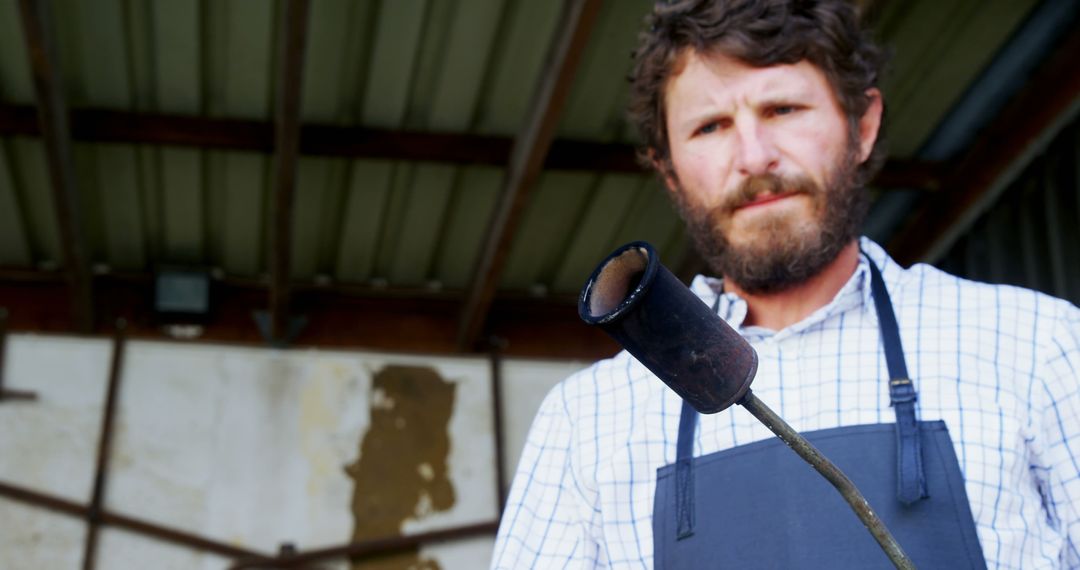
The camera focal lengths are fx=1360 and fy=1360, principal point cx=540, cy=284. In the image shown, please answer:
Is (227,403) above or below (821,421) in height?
above

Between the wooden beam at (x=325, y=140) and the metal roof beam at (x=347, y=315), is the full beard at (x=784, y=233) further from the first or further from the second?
Result: the metal roof beam at (x=347, y=315)

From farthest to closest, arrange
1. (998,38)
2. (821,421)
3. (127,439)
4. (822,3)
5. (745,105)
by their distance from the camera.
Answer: (127,439) < (998,38) < (822,3) < (745,105) < (821,421)

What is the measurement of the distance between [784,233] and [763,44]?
292mm

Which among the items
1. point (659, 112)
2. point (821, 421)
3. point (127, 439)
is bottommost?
point (821, 421)

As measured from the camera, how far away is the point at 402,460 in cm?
548

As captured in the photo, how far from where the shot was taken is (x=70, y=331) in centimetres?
548

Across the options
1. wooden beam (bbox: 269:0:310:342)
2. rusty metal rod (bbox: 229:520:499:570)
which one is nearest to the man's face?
wooden beam (bbox: 269:0:310:342)

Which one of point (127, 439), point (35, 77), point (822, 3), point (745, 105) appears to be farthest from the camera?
point (127, 439)

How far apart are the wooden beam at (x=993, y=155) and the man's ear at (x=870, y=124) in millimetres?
2692

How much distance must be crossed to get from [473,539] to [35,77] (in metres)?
2.42

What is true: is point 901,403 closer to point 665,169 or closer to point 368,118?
point 665,169

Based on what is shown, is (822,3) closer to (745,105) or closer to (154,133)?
(745,105)

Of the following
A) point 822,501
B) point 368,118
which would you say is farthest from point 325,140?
point 822,501

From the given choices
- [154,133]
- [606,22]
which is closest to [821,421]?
[606,22]
